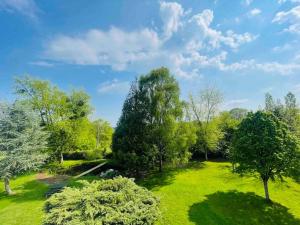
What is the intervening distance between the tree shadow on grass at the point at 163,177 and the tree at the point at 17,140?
11.5 metres

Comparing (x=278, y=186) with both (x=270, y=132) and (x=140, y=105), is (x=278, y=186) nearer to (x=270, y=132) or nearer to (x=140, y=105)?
(x=270, y=132)

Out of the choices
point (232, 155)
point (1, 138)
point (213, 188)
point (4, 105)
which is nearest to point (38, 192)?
point (1, 138)

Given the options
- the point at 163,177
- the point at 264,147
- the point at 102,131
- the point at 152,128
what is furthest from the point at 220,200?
the point at 102,131

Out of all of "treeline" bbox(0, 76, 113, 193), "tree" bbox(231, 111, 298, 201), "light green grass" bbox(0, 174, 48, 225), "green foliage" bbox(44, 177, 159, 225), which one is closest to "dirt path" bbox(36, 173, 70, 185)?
"light green grass" bbox(0, 174, 48, 225)

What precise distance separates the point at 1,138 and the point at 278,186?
1048 inches

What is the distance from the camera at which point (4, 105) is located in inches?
899

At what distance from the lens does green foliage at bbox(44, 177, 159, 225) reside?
806cm

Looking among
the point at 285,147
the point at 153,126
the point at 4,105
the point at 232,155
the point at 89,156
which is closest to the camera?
the point at 285,147

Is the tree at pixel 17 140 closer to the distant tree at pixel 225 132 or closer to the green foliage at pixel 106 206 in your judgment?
the green foliage at pixel 106 206

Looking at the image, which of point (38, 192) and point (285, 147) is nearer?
point (285, 147)

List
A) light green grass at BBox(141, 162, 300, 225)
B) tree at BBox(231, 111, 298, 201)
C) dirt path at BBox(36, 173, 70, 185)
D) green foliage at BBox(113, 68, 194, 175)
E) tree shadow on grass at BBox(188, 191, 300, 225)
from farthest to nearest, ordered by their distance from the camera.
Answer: dirt path at BBox(36, 173, 70, 185) → green foliage at BBox(113, 68, 194, 175) → tree at BBox(231, 111, 298, 201) → light green grass at BBox(141, 162, 300, 225) → tree shadow on grass at BBox(188, 191, 300, 225)

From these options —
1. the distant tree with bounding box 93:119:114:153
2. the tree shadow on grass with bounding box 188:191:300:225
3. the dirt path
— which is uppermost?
the distant tree with bounding box 93:119:114:153

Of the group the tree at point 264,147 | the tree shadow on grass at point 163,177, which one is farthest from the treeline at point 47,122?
the tree at point 264,147

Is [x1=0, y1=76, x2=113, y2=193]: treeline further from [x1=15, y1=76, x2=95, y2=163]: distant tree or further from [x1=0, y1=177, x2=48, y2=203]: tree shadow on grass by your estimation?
[x1=0, y1=177, x2=48, y2=203]: tree shadow on grass
